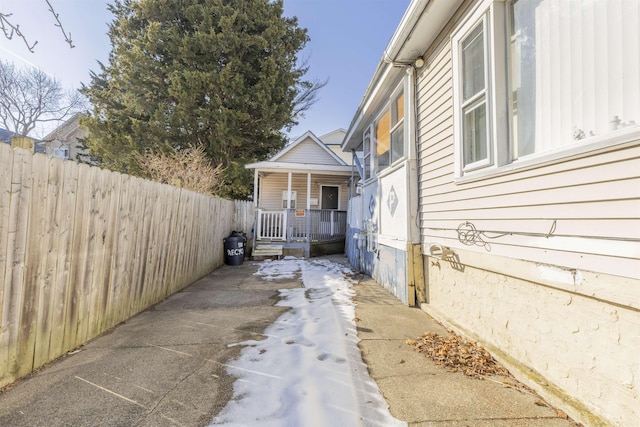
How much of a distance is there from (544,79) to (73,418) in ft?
13.8

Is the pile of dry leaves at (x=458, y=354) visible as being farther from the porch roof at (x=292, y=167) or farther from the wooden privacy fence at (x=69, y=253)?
the porch roof at (x=292, y=167)

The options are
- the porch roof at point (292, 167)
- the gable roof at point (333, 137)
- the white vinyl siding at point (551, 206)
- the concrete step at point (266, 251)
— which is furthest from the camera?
the gable roof at point (333, 137)

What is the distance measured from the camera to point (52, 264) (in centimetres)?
266

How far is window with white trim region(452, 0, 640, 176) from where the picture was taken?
6.02 ft

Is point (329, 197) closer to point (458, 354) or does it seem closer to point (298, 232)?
point (298, 232)

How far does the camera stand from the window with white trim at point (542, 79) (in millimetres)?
1834

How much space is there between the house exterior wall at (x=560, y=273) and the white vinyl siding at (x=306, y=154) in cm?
980

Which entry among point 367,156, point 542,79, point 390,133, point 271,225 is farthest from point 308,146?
point 542,79

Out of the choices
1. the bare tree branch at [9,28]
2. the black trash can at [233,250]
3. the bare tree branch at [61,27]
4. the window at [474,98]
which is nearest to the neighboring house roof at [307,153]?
the black trash can at [233,250]

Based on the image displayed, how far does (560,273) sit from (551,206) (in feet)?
1.60

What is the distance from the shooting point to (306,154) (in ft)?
43.5

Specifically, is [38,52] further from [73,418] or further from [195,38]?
[195,38]

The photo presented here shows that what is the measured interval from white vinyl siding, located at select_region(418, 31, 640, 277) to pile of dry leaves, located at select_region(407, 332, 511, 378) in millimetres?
1001

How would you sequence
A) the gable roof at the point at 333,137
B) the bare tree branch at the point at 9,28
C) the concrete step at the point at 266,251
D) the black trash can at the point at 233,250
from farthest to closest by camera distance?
the gable roof at the point at 333,137
the concrete step at the point at 266,251
the black trash can at the point at 233,250
the bare tree branch at the point at 9,28
